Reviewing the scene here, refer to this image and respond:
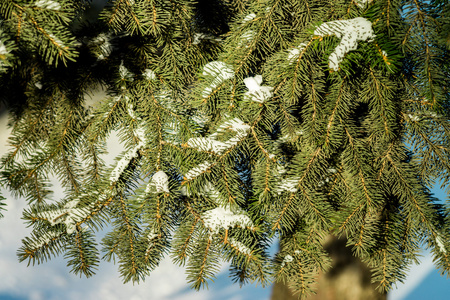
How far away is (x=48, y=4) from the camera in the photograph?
31.9 inches

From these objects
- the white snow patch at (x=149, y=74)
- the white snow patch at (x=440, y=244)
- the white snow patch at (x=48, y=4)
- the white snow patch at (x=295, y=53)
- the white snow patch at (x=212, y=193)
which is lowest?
the white snow patch at (x=440, y=244)

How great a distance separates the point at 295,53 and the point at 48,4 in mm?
550

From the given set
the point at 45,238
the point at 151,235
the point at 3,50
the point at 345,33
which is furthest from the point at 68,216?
the point at 345,33

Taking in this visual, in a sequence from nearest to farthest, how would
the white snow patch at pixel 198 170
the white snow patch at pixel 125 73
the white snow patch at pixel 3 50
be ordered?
the white snow patch at pixel 3 50 < the white snow patch at pixel 198 170 < the white snow patch at pixel 125 73

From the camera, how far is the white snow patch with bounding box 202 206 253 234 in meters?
1.02

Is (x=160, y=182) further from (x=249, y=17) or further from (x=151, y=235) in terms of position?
(x=249, y=17)

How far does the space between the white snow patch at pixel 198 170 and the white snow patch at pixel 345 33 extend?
1.23ft

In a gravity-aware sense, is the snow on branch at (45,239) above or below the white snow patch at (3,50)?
below

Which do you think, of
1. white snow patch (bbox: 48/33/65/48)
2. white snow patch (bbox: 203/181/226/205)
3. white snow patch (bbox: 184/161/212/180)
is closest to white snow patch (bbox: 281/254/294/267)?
white snow patch (bbox: 203/181/226/205)

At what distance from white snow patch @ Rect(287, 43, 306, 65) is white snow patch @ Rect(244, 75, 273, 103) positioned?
0.30 ft

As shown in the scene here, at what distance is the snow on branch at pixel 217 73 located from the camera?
1.02 m

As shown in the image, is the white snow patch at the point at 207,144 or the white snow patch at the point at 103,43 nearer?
the white snow patch at the point at 207,144

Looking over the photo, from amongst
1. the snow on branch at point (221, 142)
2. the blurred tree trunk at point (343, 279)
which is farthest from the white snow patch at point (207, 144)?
the blurred tree trunk at point (343, 279)

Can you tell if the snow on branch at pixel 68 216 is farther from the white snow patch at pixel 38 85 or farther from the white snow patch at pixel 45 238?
the white snow patch at pixel 38 85
